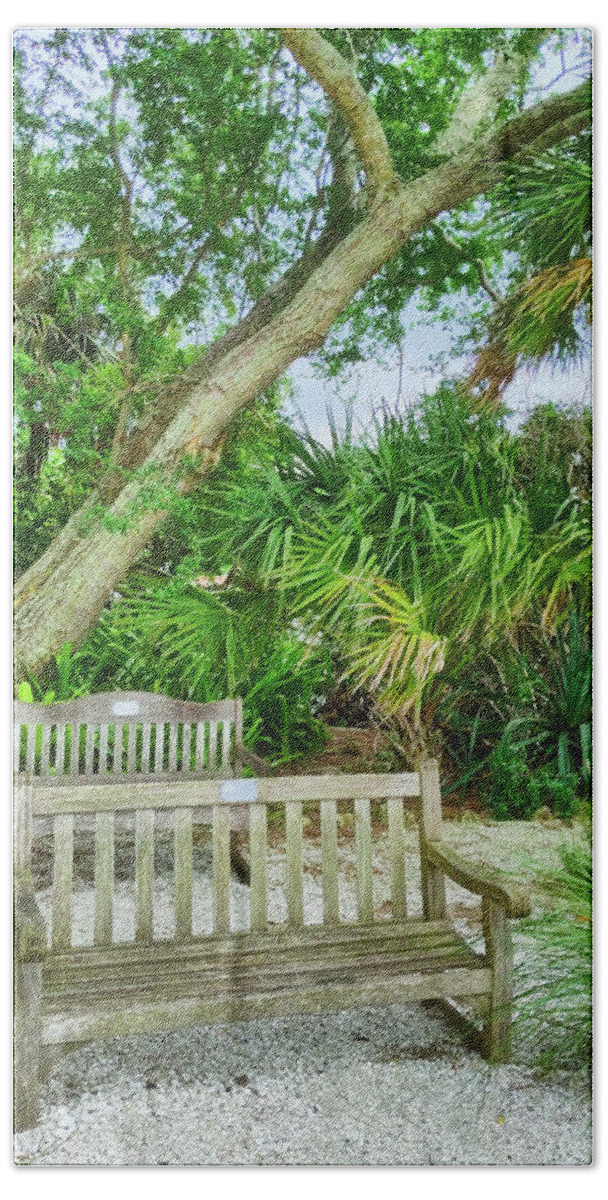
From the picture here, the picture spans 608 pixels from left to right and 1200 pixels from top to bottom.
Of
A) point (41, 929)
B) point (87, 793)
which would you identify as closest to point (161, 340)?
point (87, 793)

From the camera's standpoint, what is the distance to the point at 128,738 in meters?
2.85

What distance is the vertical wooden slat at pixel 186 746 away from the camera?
2.85 meters

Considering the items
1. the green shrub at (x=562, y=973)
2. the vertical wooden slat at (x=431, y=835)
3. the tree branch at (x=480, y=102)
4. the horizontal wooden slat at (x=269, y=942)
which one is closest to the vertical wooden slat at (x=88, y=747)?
the horizontal wooden slat at (x=269, y=942)

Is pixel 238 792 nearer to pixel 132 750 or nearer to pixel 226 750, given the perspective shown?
pixel 226 750

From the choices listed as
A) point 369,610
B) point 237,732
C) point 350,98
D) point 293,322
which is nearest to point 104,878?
point 237,732

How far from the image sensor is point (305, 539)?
114 inches

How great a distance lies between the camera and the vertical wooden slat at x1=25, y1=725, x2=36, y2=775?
2.86 metres

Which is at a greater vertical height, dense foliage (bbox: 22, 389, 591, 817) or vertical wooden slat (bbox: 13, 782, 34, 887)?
dense foliage (bbox: 22, 389, 591, 817)

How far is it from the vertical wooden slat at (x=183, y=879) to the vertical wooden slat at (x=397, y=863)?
22.6 inches

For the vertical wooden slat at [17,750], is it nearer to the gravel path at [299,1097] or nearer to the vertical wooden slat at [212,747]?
the gravel path at [299,1097]

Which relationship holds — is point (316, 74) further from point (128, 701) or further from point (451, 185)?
point (128, 701)

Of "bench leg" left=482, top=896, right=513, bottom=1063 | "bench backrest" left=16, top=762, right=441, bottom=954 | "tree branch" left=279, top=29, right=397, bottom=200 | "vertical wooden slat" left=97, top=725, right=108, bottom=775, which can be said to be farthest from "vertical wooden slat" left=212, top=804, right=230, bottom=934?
"tree branch" left=279, top=29, right=397, bottom=200

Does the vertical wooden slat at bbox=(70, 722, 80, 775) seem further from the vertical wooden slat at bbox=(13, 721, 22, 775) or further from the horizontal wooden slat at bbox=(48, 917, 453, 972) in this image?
the horizontal wooden slat at bbox=(48, 917, 453, 972)

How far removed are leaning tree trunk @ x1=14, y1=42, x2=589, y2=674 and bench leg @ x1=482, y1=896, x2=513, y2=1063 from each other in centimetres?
143
